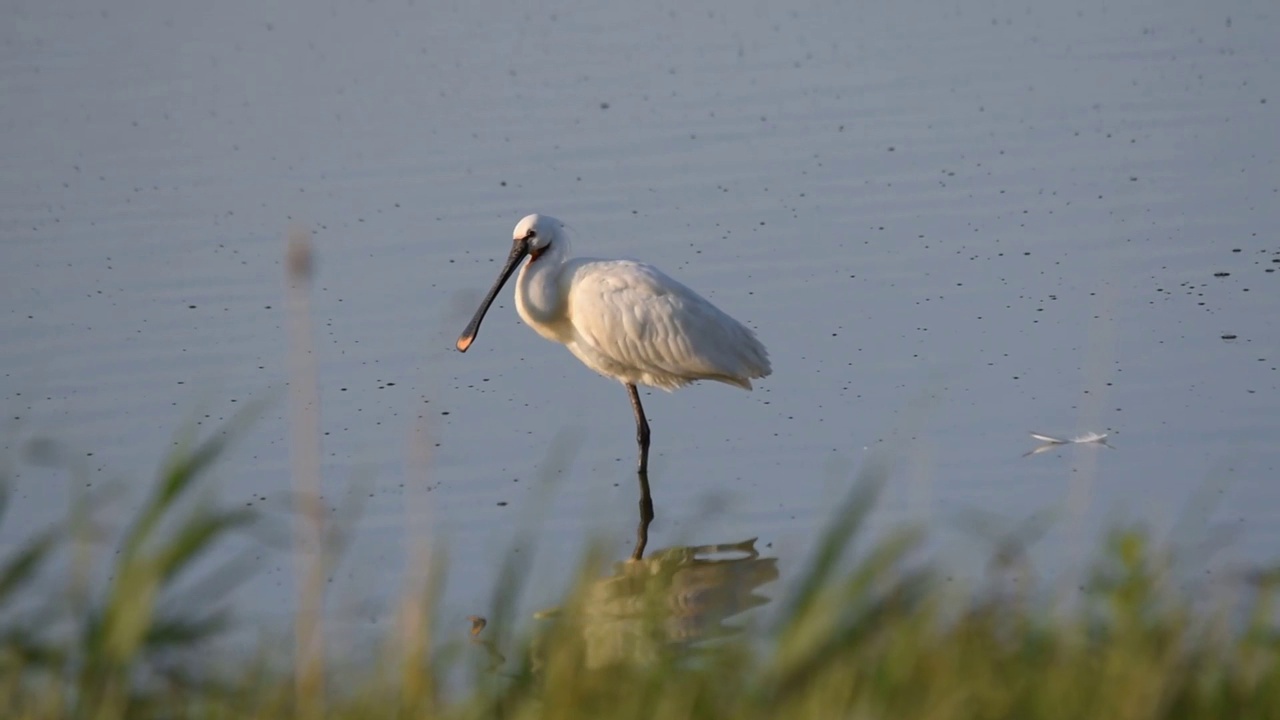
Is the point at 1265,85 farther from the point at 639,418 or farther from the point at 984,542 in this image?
the point at 984,542

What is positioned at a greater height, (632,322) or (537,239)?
(537,239)

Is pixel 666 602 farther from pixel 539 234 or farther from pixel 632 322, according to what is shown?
pixel 539 234

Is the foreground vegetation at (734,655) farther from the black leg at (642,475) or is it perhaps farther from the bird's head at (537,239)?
the bird's head at (537,239)

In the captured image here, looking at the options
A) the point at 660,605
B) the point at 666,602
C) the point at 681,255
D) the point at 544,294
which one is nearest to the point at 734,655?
A: the point at 660,605

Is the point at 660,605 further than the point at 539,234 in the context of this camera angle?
No

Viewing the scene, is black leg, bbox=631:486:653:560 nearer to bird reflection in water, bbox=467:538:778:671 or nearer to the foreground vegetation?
bird reflection in water, bbox=467:538:778:671

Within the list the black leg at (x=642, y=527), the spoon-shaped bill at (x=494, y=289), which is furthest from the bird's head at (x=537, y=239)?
the black leg at (x=642, y=527)

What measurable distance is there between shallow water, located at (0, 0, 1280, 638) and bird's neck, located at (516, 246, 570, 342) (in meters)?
0.41

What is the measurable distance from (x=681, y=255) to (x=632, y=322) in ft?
9.16

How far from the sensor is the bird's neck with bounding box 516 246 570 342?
8703mm

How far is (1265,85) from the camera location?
14.5 meters

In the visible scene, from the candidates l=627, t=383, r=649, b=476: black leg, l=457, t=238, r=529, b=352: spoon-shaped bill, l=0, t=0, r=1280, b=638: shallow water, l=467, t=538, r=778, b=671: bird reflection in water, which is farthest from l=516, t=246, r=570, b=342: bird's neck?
l=467, t=538, r=778, b=671: bird reflection in water

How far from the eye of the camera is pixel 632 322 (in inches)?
332

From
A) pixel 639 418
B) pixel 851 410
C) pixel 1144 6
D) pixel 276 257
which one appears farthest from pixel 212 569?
pixel 1144 6
